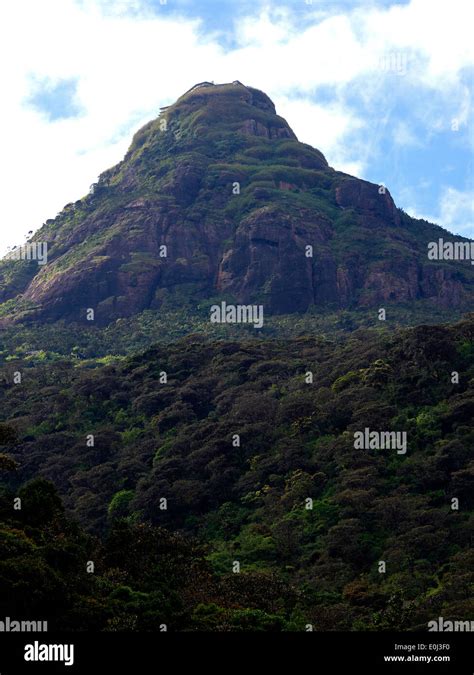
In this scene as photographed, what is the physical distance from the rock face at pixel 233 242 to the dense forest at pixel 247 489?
37.9m

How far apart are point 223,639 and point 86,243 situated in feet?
412

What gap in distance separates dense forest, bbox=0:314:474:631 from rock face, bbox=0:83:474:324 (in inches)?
1493

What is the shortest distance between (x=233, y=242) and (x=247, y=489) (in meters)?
80.6

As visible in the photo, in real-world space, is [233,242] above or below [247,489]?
above

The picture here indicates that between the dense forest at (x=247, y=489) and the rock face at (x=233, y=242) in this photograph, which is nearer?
the dense forest at (x=247, y=489)

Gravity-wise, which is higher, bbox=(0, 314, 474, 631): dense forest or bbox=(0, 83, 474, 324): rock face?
bbox=(0, 83, 474, 324): rock face

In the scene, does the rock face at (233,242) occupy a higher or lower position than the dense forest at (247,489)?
higher

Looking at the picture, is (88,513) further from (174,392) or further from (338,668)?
(338,668)

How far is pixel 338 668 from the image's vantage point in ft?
71.2

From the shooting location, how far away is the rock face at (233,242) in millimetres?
127875

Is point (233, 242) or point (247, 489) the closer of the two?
point (247, 489)

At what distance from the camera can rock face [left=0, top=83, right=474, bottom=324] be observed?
12788 cm

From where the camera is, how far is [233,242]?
135m

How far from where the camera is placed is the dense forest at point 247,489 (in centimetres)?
3628
